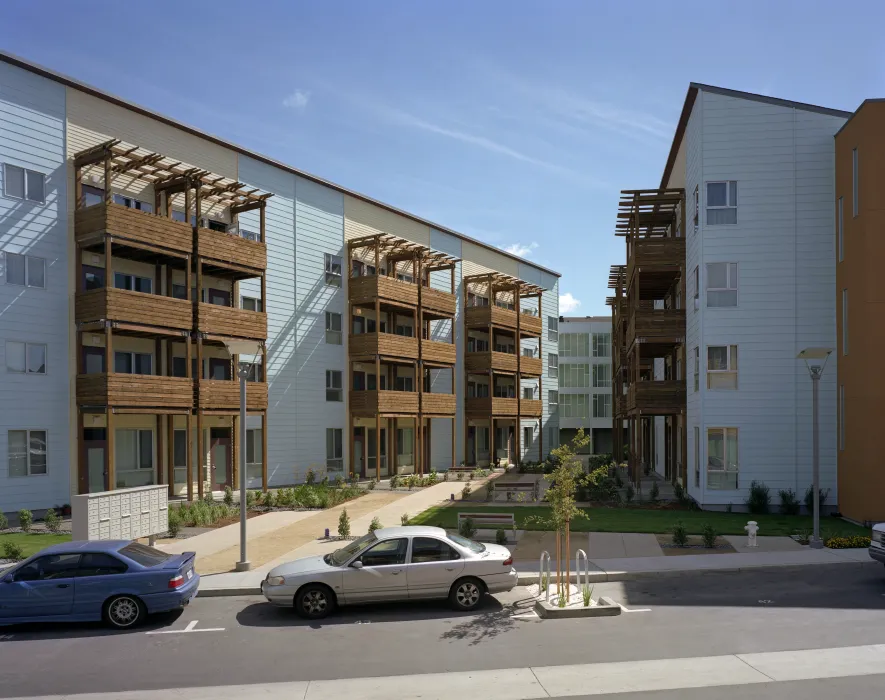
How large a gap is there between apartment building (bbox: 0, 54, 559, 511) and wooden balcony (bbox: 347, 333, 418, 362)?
0.10 m

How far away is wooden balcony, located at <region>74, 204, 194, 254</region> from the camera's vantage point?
2639cm

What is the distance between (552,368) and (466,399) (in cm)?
1514

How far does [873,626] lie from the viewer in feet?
39.9

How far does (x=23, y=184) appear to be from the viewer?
25.8m

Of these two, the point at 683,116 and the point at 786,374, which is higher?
the point at 683,116

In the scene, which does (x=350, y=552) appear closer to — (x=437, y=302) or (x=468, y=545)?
(x=468, y=545)

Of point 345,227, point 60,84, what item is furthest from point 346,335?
point 60,84

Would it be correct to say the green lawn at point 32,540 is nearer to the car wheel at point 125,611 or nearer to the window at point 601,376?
the car wheel at point 125,611

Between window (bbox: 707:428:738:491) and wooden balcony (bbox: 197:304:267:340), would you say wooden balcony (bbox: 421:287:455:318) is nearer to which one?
wooden balcony (bbox: 197:304:267:340)

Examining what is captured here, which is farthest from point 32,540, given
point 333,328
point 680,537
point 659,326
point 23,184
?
point 659,326

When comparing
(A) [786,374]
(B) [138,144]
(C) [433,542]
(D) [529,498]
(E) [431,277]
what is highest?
(B) [138,144]

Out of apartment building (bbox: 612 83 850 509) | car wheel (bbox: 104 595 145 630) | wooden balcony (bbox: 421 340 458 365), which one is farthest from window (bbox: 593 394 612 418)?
car wheel (bbox: 104 595 145 630)

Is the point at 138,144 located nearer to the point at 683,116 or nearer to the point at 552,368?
the point at 683,116

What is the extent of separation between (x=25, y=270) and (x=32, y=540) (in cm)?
972
